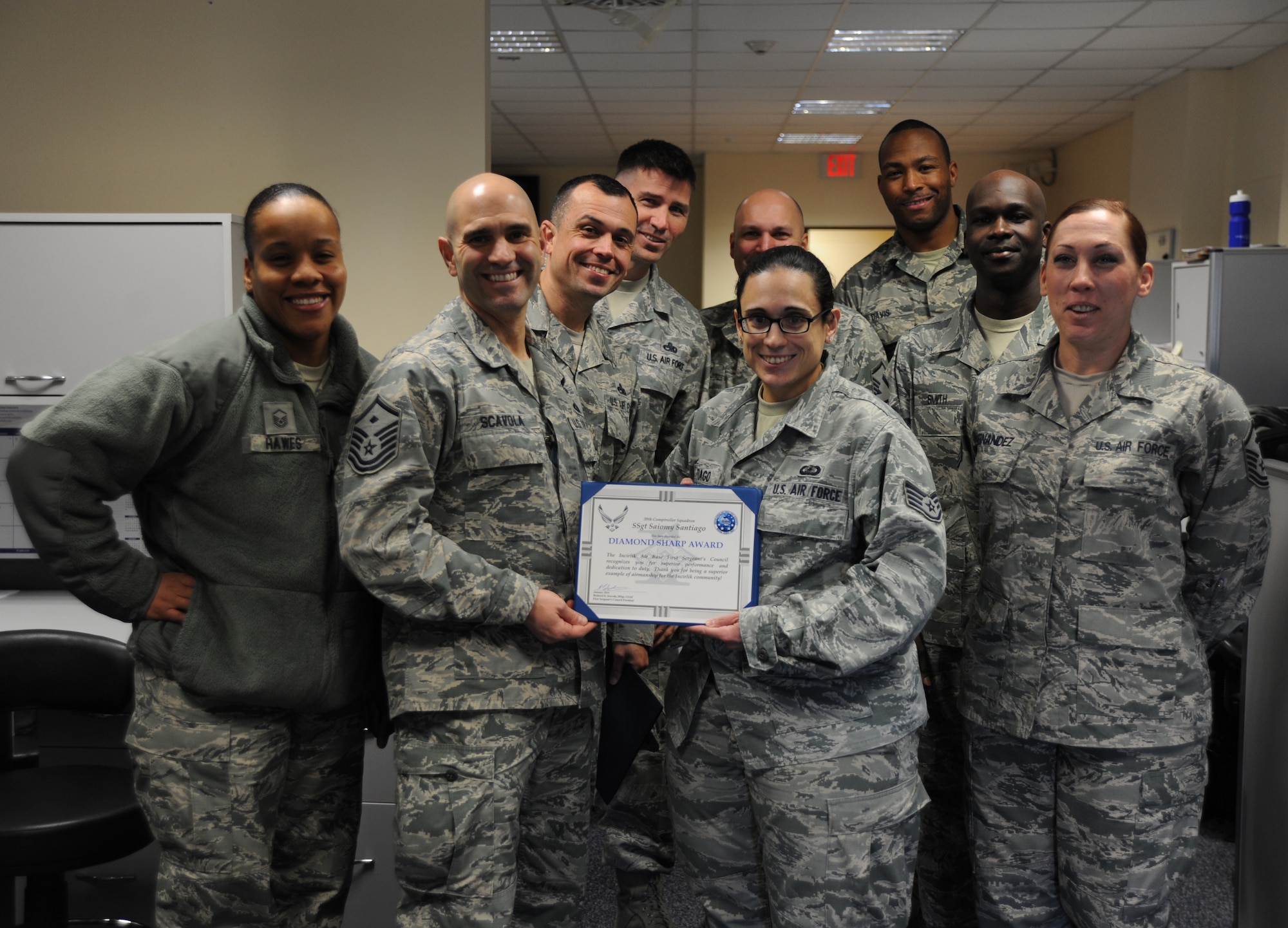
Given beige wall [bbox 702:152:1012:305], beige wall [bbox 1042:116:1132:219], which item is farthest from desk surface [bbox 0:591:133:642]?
beige wall [bbox 1042:116:1132:219]

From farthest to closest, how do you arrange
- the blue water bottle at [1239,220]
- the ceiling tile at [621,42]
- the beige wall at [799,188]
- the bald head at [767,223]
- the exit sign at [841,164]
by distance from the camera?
the beige wall at [799,188], the exit sign at [841,164], the ceiling tile at [621,42], the blue water bottle at [1239,220], the bald head at [767,223]

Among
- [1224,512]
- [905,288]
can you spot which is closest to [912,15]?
[905,288]

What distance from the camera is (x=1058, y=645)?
68.8 inches

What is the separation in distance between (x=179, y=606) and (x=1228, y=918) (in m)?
2.74

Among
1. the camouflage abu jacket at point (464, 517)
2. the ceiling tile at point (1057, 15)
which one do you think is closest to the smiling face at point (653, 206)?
the camouflage abu jacket at point (464, 517)

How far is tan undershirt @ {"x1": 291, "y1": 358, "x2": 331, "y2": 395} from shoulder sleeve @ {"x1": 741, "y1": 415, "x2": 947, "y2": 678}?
0.89 m

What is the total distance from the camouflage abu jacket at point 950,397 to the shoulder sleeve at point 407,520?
1034 mm

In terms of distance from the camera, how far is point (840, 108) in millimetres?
8055

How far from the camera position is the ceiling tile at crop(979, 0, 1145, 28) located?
5.53 meters

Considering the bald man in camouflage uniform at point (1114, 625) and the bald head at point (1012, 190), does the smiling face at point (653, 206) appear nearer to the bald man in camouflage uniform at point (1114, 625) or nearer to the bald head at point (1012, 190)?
the bald head at point (1012, 190)

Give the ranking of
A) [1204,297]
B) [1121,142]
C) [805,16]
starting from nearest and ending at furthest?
[1204,297] → [805,16] → [1121,142]

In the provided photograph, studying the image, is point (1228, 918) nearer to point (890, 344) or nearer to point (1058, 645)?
point (1058, 645)

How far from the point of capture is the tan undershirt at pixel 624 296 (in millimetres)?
2562

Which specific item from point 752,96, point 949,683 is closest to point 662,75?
point 752,96
